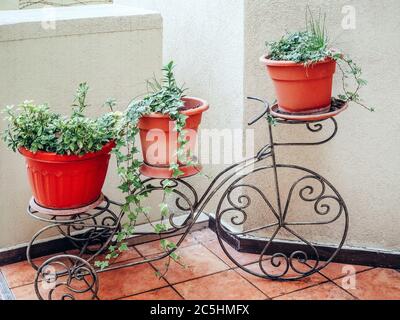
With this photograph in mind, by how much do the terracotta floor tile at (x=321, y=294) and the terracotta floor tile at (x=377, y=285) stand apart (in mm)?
41

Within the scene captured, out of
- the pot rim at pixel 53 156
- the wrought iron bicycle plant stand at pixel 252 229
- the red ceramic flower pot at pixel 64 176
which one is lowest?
the wrought iron bicycle plant stand at pixel 252 229

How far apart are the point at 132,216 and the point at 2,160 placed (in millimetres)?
682

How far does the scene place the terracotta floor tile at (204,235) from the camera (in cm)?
297

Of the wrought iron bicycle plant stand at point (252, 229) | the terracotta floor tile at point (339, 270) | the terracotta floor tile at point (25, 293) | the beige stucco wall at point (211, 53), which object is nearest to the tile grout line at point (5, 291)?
the terracotta floor tile at point (25, 293)

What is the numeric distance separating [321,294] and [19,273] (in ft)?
4.35

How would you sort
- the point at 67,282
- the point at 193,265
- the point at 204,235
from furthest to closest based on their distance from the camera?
the point at 204,235 < the point at 193,265 < the point at 67,282

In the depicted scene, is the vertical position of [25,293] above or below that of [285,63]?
below

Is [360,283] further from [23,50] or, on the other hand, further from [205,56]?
[23,50]

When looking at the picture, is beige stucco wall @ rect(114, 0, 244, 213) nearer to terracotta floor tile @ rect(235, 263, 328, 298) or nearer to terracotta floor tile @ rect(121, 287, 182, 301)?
terracotta floor tile @ rect(235, 263, 328, 298)

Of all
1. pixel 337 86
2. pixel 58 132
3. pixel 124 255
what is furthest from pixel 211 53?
pixel 124 255

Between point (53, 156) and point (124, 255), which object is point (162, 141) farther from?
point (124, 255)

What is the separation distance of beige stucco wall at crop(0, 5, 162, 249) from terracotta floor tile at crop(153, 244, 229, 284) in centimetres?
49

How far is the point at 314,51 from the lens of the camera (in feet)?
7.19

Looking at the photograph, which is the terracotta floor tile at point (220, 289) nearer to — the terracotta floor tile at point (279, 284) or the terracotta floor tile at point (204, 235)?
the terracotta floor tile at point (279, 284)
